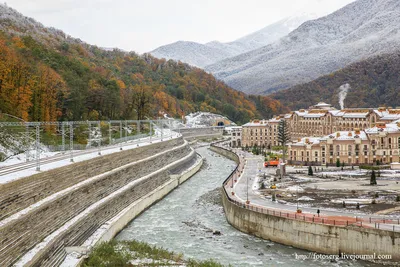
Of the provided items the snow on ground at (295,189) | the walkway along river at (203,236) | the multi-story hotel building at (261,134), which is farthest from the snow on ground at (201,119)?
the snow on ground at (295,189)

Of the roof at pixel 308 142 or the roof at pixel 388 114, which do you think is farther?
the roof at pixel 388 114

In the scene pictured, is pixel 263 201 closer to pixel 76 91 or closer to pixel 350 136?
pixel 350 136

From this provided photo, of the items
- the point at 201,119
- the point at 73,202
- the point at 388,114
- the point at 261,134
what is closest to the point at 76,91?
the point at 73,202

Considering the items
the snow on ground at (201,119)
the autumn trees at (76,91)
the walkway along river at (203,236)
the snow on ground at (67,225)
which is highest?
the autumn trees at (76,91)

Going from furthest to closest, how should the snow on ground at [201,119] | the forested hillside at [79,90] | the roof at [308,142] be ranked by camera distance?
1. the snow on ground at [201,119]
2. the roof at [308,142]
3. the forested hillside at [79,90]

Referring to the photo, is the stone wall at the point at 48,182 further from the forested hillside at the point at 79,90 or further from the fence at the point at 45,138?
the forested hillside at the point at 79,90

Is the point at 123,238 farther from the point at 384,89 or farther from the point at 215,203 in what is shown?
the point at 384,89
